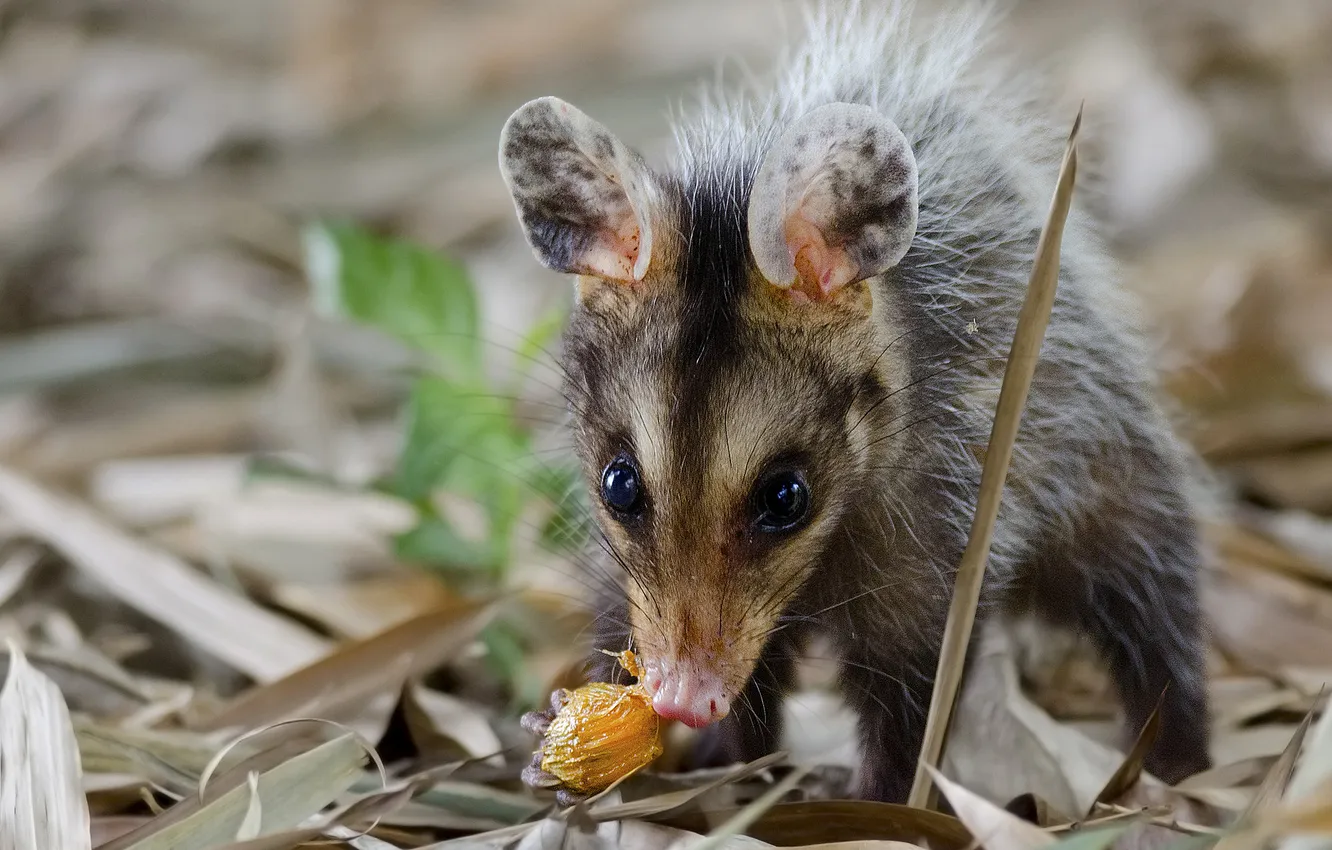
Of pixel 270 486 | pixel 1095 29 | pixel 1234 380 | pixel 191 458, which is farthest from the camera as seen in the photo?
pixel 1095 29

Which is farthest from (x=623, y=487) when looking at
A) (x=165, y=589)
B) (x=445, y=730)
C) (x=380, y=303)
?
(x=380, y=303)

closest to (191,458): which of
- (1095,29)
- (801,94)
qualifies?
(801,94)

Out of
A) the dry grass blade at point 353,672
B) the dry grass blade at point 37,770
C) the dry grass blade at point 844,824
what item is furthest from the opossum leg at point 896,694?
the dry grass blade at point 37,770

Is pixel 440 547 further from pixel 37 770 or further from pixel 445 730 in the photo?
pixel 37 770

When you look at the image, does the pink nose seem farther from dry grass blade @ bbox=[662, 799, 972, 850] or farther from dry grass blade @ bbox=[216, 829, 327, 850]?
dry grass blade @ bbox=[216, 829, 327, 850]

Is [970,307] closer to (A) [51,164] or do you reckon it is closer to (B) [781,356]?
(B) [781,356]

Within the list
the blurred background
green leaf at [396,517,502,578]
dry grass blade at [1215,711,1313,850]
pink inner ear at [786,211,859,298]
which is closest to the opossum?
pink inner ear at [786,211,859,298]

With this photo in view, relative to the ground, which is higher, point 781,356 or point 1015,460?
point 781,356
